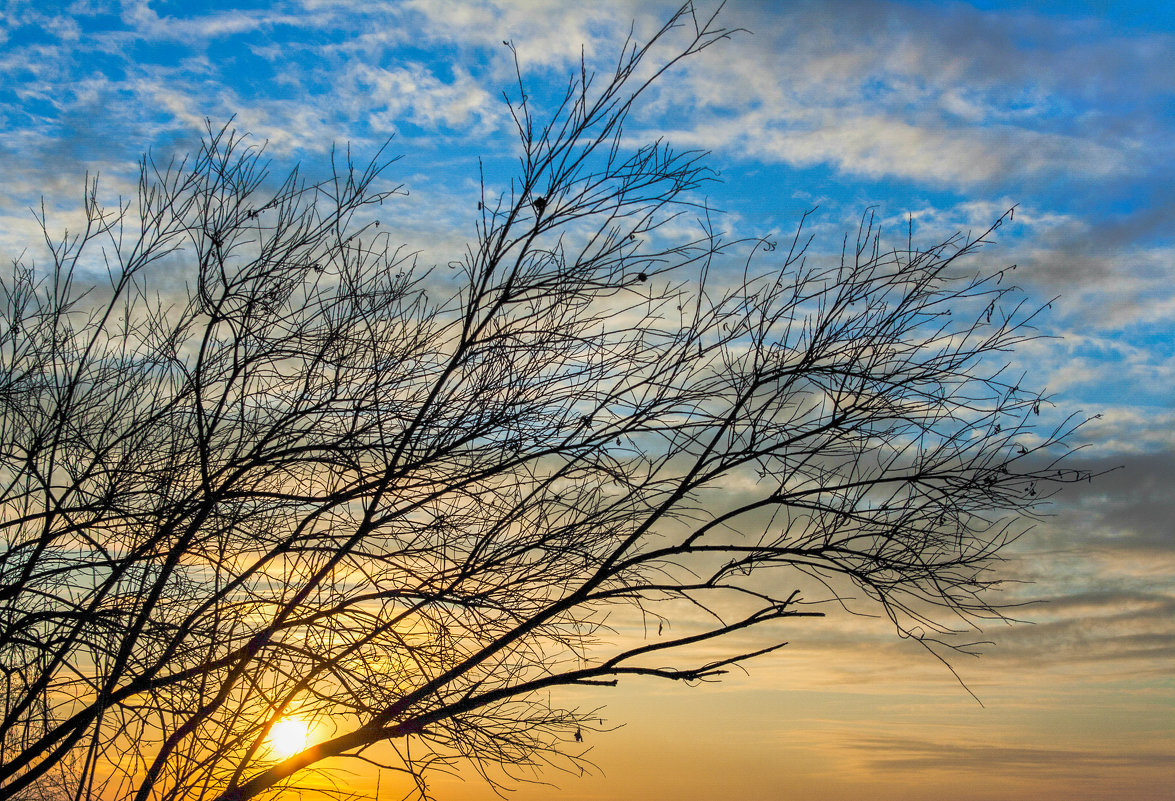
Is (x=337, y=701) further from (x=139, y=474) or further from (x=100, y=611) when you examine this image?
(x=139, y=474)

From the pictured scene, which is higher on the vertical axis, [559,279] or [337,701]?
[559,279]

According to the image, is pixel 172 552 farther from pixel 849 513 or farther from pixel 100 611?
pixel 849 513

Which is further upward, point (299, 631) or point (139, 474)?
point (139, 474)

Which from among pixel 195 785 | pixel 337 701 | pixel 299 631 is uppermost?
pixel 299 631

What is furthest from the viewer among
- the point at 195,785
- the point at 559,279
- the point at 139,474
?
the point at 139,474

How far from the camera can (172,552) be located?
4949mm

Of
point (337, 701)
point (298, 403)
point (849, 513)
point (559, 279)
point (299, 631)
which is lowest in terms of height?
point (337, 701)

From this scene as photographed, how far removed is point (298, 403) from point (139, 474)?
103 centimetres

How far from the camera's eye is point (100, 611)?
15.8 feet

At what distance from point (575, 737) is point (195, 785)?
1978 mm

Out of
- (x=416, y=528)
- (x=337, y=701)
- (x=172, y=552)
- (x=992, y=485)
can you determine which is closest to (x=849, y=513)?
(x=992, y=485)

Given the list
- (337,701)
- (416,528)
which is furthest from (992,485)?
(337,701)

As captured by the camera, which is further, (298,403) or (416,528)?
(298,403)

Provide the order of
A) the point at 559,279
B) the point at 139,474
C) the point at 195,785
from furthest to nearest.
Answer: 1. the point at 139,474
2. the point at 559,279
3. the point at 195,785
